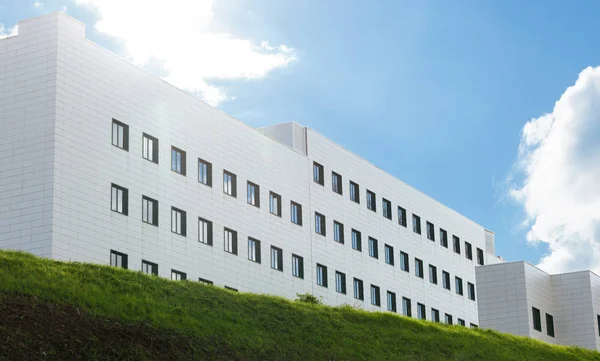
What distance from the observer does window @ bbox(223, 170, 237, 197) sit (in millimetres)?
57938

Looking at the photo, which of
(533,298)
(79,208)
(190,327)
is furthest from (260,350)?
(533,298)

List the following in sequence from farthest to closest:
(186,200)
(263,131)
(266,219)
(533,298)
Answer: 1. (533,298)
2. (263,131)
3. (266,219)
4. (186,200)

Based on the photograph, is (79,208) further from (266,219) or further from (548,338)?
(548,338)

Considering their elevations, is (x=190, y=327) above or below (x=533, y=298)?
below

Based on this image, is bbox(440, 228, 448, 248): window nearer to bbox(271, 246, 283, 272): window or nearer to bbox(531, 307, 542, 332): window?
bbox(531, 307, 542, 332): window

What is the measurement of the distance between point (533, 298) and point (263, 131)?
70.2 ft

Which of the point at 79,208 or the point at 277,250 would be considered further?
the point at 277,250

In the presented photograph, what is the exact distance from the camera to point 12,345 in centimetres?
2339

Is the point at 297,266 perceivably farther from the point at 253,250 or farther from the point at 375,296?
the point at 375,296

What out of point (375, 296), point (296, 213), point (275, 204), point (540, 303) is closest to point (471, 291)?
point (540, 303)

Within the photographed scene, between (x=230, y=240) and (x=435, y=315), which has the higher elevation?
(x=230, y=240)

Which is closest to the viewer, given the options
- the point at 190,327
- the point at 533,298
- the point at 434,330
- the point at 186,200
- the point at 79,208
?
the point at 190,327

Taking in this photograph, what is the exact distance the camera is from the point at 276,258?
61.3m

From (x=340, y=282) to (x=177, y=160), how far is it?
1748cm
